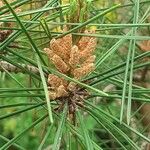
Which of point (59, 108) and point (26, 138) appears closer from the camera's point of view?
point (59, 108)

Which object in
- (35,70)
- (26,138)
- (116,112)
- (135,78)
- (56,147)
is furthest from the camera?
(26,138)

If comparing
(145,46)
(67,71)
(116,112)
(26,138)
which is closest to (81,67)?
(67,71)

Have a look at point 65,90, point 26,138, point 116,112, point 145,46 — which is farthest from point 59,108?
point 26,138

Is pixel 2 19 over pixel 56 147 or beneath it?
over

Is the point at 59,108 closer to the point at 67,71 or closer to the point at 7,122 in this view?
the point at 67,71

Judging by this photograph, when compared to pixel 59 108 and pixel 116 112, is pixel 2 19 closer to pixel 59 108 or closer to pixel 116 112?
pixel 59 108

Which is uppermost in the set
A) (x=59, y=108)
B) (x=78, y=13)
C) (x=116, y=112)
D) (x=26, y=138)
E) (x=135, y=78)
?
(x=78, y=13)

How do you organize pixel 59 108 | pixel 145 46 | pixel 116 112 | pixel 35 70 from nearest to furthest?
1. pixel 59 108
2. pixel 35 70
3. pixel 145 46
4. pixel 116 112
